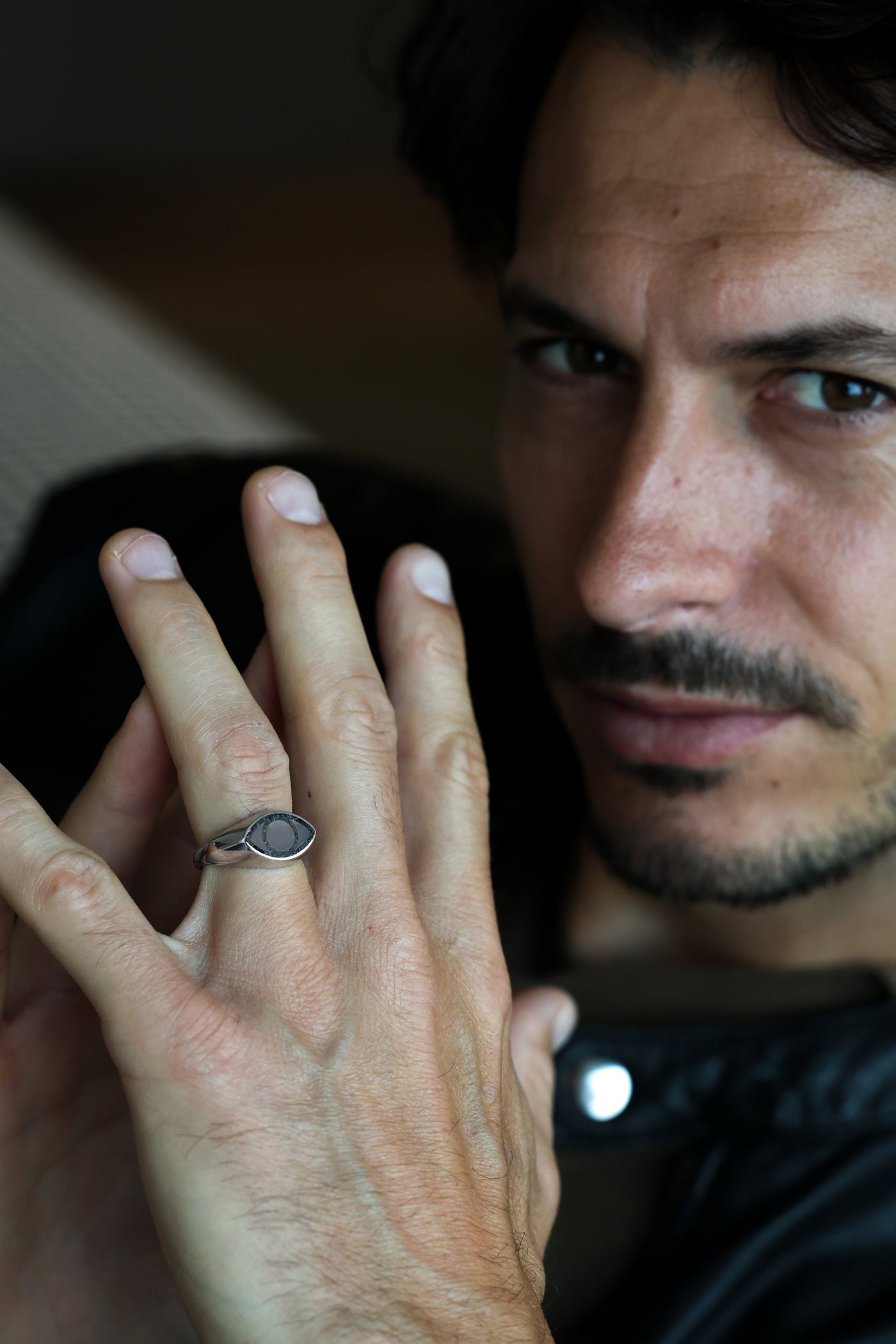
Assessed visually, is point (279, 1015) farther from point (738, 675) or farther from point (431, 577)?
point (738, 675)

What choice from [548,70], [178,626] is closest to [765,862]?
[178,626]

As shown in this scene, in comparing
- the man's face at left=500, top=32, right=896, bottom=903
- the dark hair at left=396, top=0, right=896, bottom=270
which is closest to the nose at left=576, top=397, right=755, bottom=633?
the man's face at left=500, top=32, right=896, bottom=903

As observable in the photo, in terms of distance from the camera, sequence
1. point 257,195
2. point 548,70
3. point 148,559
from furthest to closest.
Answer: point 257,195
point 548,70
point 148,559

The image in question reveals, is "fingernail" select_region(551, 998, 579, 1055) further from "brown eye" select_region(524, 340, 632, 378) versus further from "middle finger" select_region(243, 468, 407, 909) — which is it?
"brown eye" select_region(524, 340, 632, 378)

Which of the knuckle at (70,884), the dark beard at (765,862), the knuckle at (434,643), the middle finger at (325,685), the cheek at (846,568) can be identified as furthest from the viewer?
the dark beard at (765,862)

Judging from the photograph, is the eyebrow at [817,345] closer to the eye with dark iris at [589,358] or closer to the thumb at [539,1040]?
the eye with dark iris at [589,358]

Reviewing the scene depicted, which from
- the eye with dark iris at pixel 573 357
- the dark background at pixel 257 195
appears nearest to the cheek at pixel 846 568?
the eye with dark iris at pixel 573 357
